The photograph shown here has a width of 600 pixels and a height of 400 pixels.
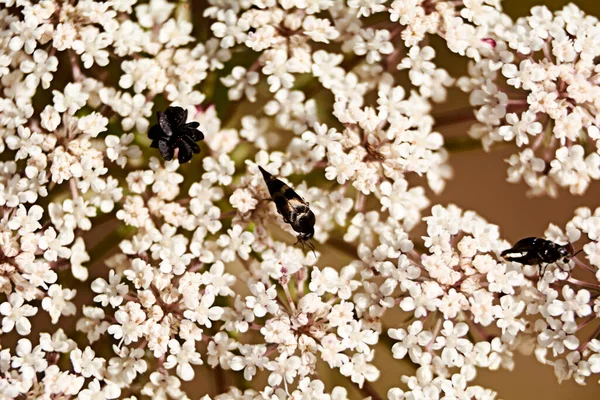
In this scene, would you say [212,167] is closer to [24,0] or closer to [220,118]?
[220,118]

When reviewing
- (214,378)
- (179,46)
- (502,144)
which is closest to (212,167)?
(179,46)

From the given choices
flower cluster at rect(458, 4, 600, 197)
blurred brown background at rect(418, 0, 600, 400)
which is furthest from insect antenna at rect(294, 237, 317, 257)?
flower cluster at rect(458, 4, 600, 197)

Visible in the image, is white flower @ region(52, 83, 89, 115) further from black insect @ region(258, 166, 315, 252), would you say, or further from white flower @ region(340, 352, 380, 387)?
white flower @ region(340, 352, 380, 387)

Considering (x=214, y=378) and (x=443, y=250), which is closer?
(x=443, y=250)

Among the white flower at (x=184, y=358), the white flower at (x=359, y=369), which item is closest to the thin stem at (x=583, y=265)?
the white flower at (x=359, y=369)

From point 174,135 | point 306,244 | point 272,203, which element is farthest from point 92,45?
point 306,244

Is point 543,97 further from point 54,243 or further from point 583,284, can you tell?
point 54,243

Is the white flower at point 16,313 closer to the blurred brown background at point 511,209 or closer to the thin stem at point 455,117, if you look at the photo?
the blurred brown background at point 511,209
